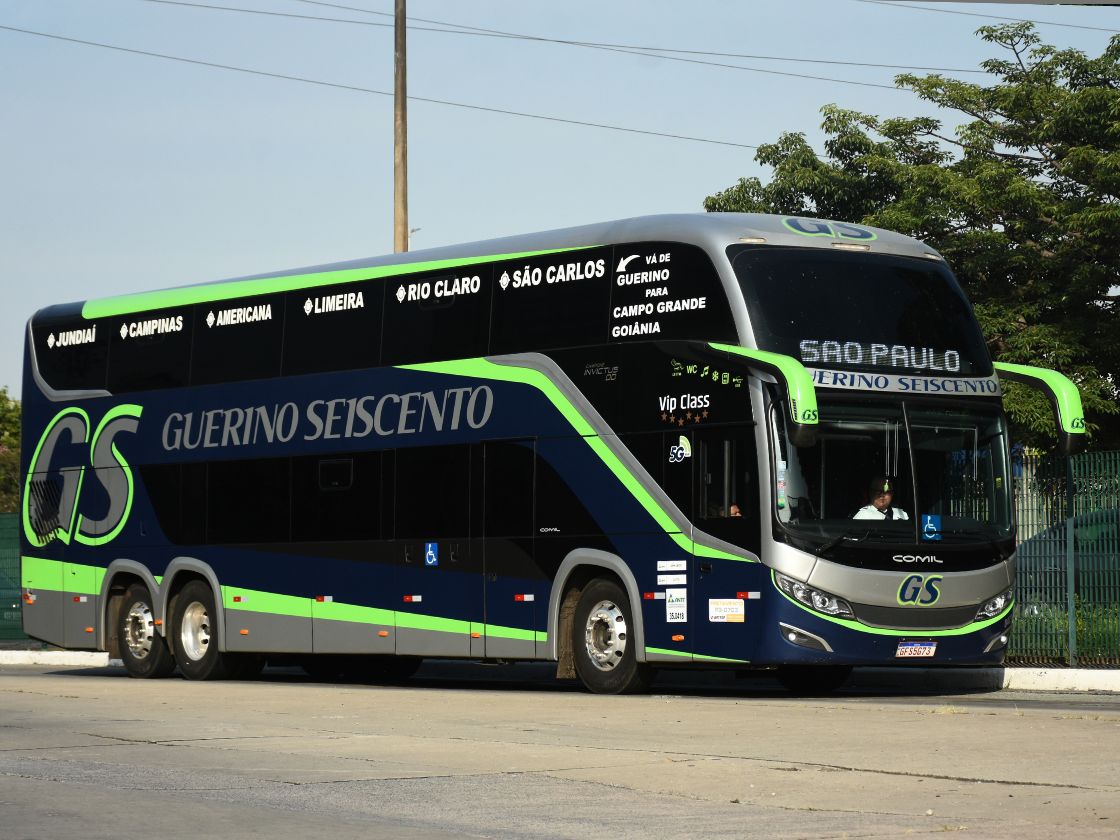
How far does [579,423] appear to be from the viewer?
18391 millimetres

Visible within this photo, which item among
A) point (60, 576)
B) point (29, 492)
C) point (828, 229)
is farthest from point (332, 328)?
point (29, 492)

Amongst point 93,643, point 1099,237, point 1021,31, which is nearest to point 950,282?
point 93,643

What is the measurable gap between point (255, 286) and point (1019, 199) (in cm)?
1380

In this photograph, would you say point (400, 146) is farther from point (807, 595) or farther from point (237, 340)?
point (807, 595)

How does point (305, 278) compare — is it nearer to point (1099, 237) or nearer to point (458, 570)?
point (458, 570)

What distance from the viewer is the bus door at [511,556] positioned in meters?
18.9

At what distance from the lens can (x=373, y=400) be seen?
20.6 m

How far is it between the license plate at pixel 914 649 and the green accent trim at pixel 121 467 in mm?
10346

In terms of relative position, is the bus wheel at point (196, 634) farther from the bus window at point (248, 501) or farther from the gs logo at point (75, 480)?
the gs logo at point (75, 480)

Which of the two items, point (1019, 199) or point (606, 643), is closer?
point (606, 643)

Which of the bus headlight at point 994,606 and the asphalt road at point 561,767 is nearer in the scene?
the asphalt road at point 561,767

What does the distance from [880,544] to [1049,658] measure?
436 cm

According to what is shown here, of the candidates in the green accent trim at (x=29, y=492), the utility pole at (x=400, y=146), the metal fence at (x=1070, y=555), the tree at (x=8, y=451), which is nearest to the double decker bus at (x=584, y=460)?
the green accent trim at (x=29, y=492)

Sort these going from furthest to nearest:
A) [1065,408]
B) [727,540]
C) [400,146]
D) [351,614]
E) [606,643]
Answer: [400,146]
[351,614]
[606,643]
[1065,408]
[727,540]
